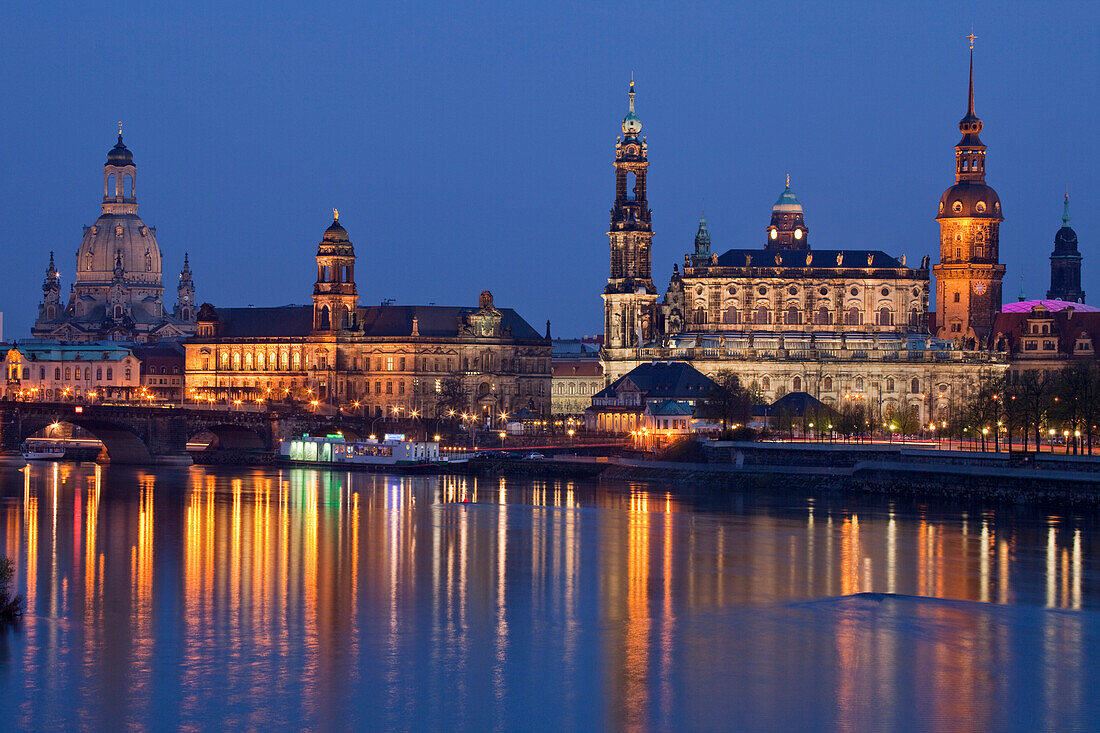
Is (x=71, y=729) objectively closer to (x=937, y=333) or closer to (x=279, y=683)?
(x=279, y=683)

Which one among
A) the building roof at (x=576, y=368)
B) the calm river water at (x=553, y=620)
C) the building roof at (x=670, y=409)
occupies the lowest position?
the calm river water at (x=553, y=620)

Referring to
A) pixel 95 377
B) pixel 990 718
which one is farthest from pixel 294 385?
pixel 990 718

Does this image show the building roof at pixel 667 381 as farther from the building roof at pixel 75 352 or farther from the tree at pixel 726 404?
the building roof at pixel 75 352

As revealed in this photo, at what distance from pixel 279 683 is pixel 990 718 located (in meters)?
14.5

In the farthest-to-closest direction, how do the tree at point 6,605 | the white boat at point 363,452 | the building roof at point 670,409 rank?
1. the building roof at point 670,409
2. the white boat at point 363,452
3. the tree at point 6,605

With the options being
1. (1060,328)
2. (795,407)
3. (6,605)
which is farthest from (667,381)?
(6,605)

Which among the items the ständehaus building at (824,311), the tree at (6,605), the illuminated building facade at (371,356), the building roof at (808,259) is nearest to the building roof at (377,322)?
the illuminated building facade at (371,356)

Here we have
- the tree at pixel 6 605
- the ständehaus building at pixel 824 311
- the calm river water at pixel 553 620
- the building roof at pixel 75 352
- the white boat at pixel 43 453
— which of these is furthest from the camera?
the building roof at pixel 75 352

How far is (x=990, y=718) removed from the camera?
3453cm

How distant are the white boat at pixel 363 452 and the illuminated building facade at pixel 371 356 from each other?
3373 centimetres

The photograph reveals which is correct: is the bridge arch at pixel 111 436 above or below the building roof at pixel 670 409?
below

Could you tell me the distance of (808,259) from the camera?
141 m

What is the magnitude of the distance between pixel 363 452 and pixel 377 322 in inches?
1741

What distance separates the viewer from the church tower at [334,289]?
6245 inches
